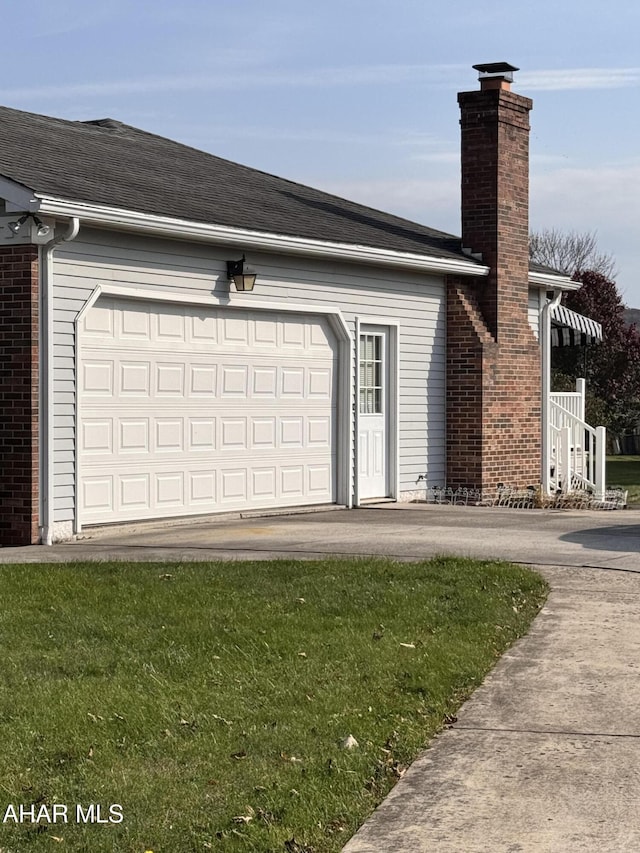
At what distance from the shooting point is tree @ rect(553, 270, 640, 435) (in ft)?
124

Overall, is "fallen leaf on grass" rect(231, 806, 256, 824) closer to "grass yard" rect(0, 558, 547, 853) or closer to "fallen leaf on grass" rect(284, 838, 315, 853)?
"grass yard" rect(0, 558, 547, 853)

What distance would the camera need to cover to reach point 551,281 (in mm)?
19312

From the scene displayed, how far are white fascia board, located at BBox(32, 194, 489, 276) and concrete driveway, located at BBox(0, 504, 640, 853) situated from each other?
10.1 ft

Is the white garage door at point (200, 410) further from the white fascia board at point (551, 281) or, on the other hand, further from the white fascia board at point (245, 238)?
the white fascia board at point (551, 281)

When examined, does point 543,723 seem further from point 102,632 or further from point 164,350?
point 164,350

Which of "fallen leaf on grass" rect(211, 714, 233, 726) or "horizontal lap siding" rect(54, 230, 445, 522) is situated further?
"horizontal lap siding" rect(54, 230, 445, 522)

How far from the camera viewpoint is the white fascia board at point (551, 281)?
746 inches

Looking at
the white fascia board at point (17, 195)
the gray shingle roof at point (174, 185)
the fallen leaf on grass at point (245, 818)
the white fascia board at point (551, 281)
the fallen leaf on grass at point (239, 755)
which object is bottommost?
the fallen leaf on grass at point (245, 818)

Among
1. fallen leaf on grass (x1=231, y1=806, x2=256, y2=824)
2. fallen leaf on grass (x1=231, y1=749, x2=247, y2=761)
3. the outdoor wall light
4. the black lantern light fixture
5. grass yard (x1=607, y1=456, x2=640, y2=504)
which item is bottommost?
fallen leaf on grass (x1=231, y1=806, x2=256, y2=824)

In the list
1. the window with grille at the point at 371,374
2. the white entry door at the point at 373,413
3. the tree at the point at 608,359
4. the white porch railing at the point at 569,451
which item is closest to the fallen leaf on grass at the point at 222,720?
the white entry door at the point at 373,413

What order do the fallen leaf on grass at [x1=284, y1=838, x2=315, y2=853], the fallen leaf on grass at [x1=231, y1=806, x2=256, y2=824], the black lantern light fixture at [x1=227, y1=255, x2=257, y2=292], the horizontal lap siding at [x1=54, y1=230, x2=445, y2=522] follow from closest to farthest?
the fallen leaf on grass at [x1=284, y1=838, x2=315, y2=853], the fallen leaf on grass at [x1=231, y1=806, x2=256, y2=824], the horizontal lap siding at [x1=54, y1=230, x2=445, y2=522], the black lantern light fixture at [x1=227, y1=255, x2=257, y2=292]

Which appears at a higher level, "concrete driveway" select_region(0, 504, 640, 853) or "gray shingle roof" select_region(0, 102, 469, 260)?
"gray shingle roof" select_region(0, 102, 469, 260)

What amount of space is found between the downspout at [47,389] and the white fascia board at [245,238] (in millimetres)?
296

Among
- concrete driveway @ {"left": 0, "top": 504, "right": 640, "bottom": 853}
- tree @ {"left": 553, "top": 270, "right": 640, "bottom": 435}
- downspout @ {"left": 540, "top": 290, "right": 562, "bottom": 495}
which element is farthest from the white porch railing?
tree @ {"left": 553, "top": 270, "right": 640, "bottom": 435}
